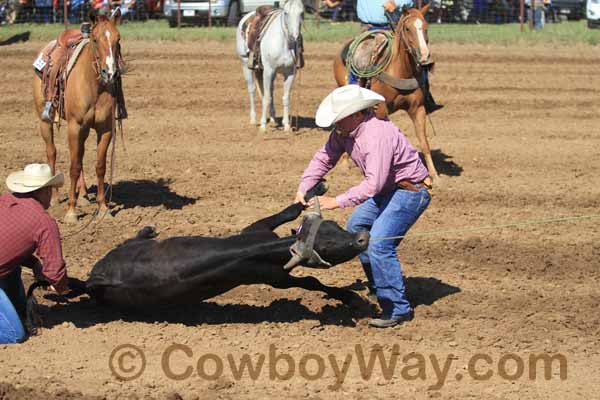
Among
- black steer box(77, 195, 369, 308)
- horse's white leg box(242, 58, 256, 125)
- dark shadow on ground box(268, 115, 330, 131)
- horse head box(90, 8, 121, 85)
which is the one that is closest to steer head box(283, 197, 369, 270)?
black steer box(77, 195, 369, 308)

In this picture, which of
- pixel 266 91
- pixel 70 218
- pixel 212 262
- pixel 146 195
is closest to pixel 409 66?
pixel 146 195

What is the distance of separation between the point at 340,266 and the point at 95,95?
322 cm

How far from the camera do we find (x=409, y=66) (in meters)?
12.2

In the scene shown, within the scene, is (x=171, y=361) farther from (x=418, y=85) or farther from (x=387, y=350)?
(x=418, y=85)

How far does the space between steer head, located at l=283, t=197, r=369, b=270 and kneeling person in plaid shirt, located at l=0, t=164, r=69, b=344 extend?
1690mm

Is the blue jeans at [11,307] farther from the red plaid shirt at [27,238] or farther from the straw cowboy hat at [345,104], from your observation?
the straw cowboy hat at [345,104]

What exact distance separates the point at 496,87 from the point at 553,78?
1.42 metres

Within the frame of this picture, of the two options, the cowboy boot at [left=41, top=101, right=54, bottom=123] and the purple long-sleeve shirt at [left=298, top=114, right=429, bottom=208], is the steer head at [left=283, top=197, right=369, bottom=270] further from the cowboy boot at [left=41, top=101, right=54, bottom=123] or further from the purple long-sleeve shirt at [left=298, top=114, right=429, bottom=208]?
the cowboy boot at [left=41, top=101, right=54, bottom=123]

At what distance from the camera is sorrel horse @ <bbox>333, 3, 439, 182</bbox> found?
468 inches

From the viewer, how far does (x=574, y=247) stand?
959 centimetres

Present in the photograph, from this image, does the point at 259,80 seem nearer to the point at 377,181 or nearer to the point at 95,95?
the point at 95,95

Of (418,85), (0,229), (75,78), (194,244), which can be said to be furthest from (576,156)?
(0,229)

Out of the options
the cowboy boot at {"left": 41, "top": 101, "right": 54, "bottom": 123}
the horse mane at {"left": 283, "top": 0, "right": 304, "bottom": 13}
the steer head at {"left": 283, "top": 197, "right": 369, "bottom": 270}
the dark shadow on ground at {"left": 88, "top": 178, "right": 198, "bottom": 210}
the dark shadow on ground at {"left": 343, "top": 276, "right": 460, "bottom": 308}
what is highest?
the horse mane at {"left": 283, "top": 0, "right": 304, "bottom": 13}

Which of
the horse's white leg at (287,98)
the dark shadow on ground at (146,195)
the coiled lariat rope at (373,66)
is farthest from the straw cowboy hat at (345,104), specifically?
the horse's white leg at (287,98)
